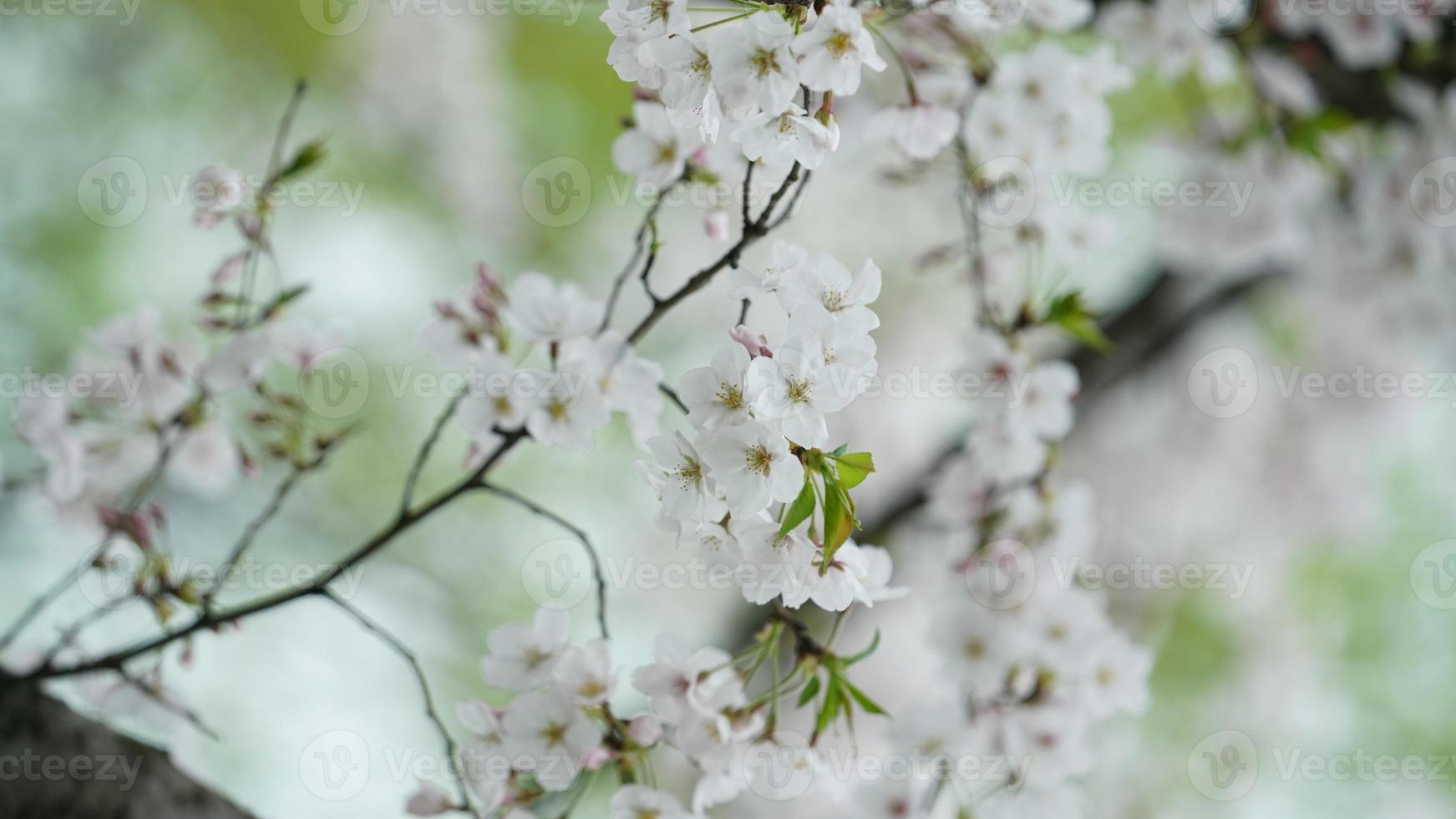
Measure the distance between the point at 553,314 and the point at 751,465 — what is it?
0.25 meters

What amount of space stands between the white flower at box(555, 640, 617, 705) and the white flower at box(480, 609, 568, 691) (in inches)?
1.3

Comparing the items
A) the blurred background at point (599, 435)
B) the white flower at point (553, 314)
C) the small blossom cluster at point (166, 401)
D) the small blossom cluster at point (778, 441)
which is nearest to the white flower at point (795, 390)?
the small blossom cluster at point (778, 441)

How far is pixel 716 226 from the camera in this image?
79 cm

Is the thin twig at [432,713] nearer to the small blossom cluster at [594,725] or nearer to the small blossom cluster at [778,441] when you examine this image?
the small blossom cluster at [594,725]

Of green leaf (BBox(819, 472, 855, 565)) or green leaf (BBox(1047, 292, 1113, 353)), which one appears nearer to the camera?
green leaf (BBox(819, 472, 855, 565))

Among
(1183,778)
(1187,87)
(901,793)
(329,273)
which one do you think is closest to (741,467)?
(901,793)

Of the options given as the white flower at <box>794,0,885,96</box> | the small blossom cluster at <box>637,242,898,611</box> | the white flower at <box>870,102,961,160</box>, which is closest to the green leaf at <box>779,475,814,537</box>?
the small blossom cluster at <box>637,242,898,611</box>

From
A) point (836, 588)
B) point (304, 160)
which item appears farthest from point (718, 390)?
point (304, 160)

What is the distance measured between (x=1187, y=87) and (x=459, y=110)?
7.19 ft

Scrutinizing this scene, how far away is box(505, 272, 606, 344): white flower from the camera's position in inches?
28.9

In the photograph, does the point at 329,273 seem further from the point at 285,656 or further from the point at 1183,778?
the point at 1183,778

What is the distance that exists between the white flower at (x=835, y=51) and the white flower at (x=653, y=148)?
22 cm

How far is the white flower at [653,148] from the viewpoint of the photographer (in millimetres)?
779

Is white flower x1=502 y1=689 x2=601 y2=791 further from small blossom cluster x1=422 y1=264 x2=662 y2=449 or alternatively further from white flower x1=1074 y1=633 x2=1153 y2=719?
white flower x1=1074 y1=633 x2=1153 y2=719
